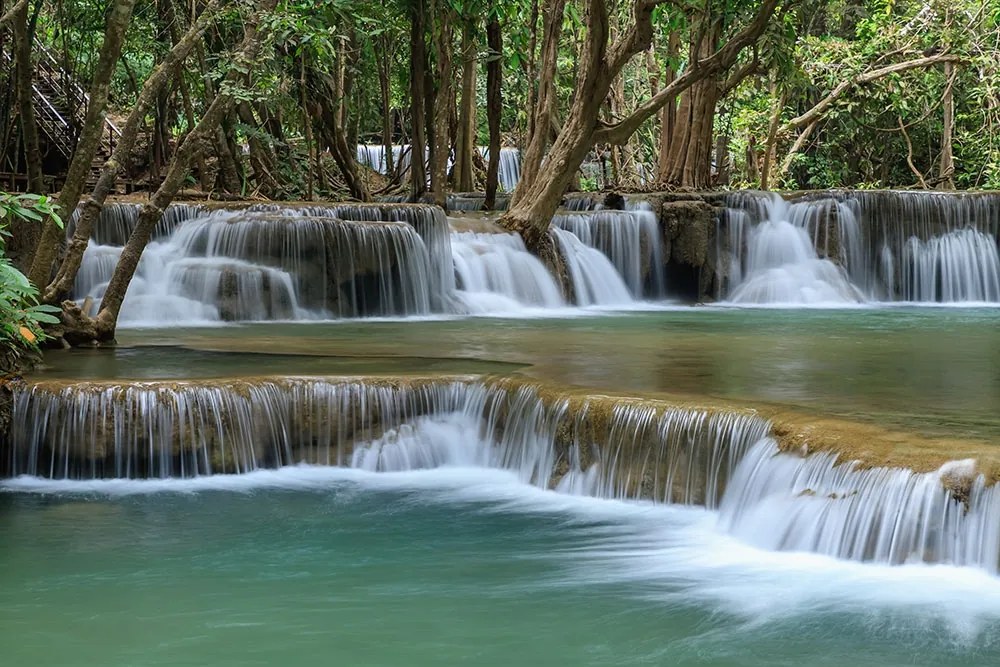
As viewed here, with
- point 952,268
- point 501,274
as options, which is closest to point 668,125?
point 952,268

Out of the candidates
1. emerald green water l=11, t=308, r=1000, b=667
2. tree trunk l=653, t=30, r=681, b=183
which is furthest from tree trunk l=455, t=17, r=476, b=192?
emerald green water l=11, t=308, r=1000, b=667

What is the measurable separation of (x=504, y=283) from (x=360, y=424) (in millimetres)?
8164

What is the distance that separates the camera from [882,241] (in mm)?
18750

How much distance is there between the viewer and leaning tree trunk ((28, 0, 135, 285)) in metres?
9.59

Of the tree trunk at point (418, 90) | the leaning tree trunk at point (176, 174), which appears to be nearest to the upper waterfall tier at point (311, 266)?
the leaning tree trunk at point (176, 174)

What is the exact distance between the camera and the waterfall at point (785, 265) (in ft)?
59.8

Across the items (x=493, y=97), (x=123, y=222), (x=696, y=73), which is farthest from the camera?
(x=493, y=97)

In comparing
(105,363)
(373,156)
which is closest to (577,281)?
(105,363)

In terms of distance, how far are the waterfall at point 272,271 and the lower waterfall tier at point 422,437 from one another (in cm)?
564

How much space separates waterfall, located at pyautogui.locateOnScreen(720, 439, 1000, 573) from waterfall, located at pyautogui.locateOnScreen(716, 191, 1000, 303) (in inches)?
476

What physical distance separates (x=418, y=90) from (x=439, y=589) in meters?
14.3

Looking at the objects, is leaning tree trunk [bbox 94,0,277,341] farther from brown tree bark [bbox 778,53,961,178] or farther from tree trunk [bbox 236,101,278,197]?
brown tree bark [bbox 778,53,961,178]

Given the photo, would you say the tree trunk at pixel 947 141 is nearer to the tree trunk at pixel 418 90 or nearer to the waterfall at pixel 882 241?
the waterfall at pixel 882 241

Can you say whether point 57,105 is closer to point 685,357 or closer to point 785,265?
point 785,265
